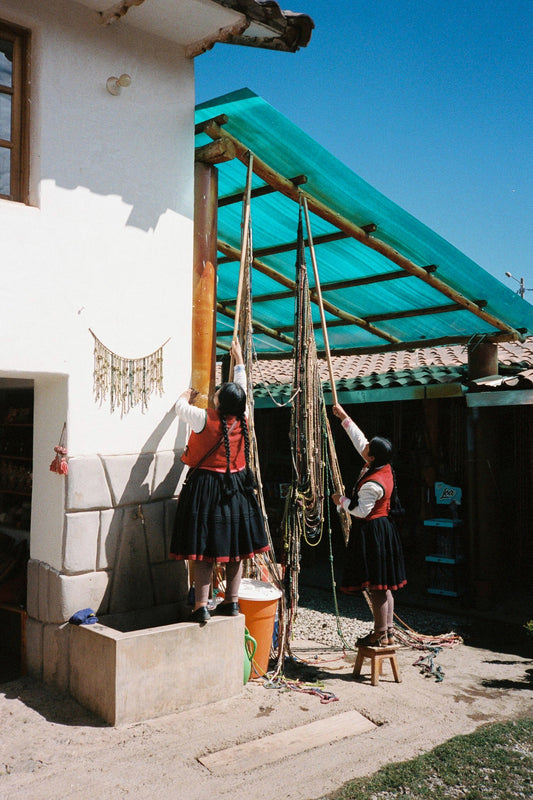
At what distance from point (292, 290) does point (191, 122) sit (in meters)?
2.55

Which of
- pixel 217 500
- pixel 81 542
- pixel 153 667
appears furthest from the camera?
pixel 217 500

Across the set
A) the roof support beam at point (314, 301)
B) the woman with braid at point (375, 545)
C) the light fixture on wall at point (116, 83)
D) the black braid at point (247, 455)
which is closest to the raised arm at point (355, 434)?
the woman with braid at point (375, 545)

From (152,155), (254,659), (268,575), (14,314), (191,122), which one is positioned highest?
(191,122)

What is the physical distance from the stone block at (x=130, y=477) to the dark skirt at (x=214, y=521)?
0.99 ft

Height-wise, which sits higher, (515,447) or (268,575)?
(515,447)

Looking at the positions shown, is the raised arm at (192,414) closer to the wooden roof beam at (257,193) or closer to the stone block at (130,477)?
the stone block at (130,477)

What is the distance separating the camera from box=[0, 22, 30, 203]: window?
13.3 feet

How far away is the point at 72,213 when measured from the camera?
4207 millimetres

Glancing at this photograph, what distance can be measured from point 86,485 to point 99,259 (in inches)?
58.0

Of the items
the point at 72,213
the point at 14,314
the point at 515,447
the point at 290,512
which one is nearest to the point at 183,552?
the point at 290,512

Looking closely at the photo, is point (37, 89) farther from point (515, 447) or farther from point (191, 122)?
point (515, 447)

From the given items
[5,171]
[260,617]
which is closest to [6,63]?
[5,171]

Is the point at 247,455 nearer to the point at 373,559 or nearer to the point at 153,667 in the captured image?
the point at 373,559

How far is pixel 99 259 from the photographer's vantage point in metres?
4.34
